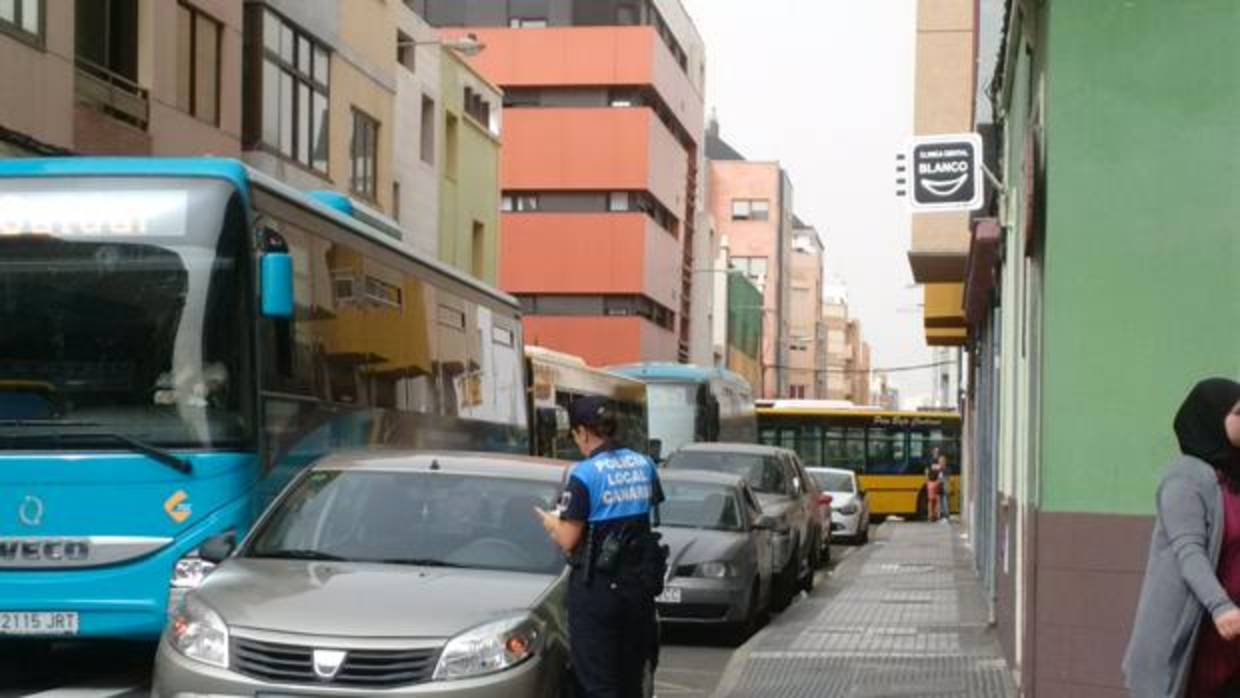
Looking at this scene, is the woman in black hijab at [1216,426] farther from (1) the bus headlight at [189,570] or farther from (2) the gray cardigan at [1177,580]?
(1) the bus headlight at [189,570]

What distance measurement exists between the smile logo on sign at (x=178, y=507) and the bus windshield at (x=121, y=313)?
31 centimetres

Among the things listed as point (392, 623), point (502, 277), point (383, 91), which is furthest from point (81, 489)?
point (502, 277)

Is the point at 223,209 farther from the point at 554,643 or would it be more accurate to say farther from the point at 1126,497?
the point at 1126,497

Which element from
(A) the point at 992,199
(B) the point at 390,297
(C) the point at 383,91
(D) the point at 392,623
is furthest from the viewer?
(C) the point at 383,91

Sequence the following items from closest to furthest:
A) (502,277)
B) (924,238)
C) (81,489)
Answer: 1. (81,489)
2. (924,238)
3. (502,277)

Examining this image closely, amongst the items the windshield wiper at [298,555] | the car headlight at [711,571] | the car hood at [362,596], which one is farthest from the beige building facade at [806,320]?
the car hood at [362,596]

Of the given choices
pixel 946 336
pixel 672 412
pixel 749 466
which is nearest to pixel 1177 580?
pixel 749 466

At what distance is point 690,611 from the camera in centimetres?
1730

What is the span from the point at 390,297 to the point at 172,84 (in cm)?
1142

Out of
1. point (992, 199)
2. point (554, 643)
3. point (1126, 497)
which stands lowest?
point (554, 643)

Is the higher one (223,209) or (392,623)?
(223,209)

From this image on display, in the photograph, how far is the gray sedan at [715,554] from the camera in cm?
1736

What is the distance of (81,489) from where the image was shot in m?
12.1

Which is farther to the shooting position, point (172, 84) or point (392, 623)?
point (172, 84)
